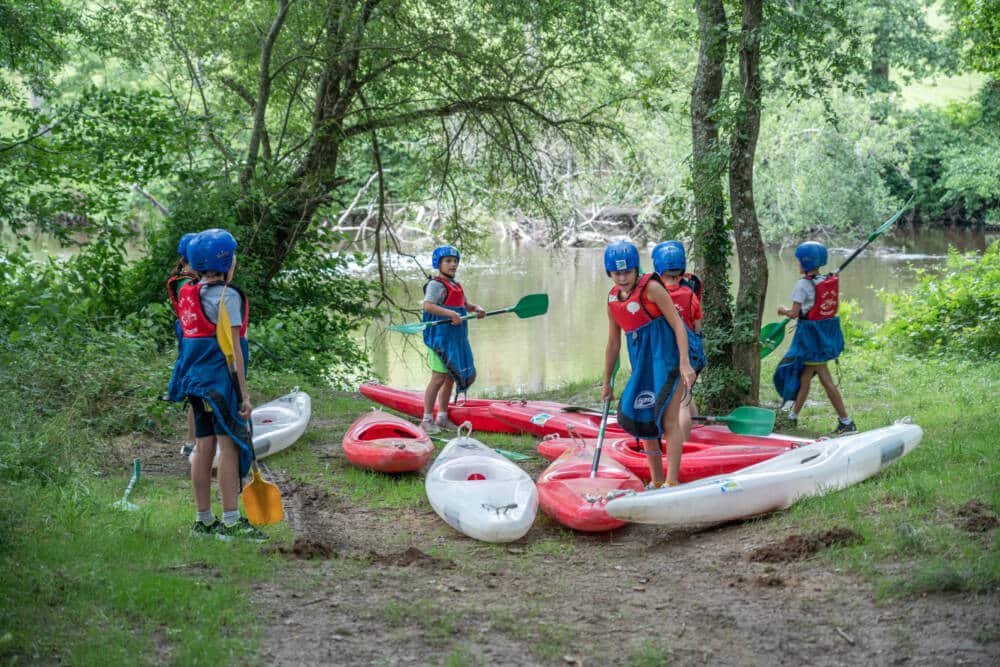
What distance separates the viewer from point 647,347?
16.0 feet

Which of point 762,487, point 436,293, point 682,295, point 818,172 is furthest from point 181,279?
point 818,172

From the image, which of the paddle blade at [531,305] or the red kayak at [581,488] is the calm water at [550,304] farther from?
the red kayak at [581,488]

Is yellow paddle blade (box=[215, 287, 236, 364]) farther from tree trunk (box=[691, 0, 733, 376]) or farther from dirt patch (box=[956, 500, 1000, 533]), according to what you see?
tree trunk (box=[691, 0, 733, 376])

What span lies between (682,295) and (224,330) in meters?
2.83

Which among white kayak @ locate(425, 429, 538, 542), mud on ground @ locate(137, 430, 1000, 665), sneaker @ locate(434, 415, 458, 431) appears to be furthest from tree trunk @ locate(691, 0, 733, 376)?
mud on ground @ locate(137, 430, 1000, 665)

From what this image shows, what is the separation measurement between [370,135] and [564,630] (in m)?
7.98

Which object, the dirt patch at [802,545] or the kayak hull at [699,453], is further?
the kayak hull at [699,453]

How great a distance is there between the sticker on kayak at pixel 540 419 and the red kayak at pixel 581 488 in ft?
4.79

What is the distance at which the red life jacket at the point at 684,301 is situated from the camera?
5.71 meters

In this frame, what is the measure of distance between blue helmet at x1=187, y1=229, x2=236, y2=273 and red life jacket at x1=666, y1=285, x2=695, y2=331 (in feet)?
8.96

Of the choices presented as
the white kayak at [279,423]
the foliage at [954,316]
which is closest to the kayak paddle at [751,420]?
the white kayak at [279,423]

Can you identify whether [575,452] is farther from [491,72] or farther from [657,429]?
[491,72]

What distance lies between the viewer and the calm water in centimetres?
1345

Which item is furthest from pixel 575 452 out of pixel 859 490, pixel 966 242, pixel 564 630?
pixel 966 242
